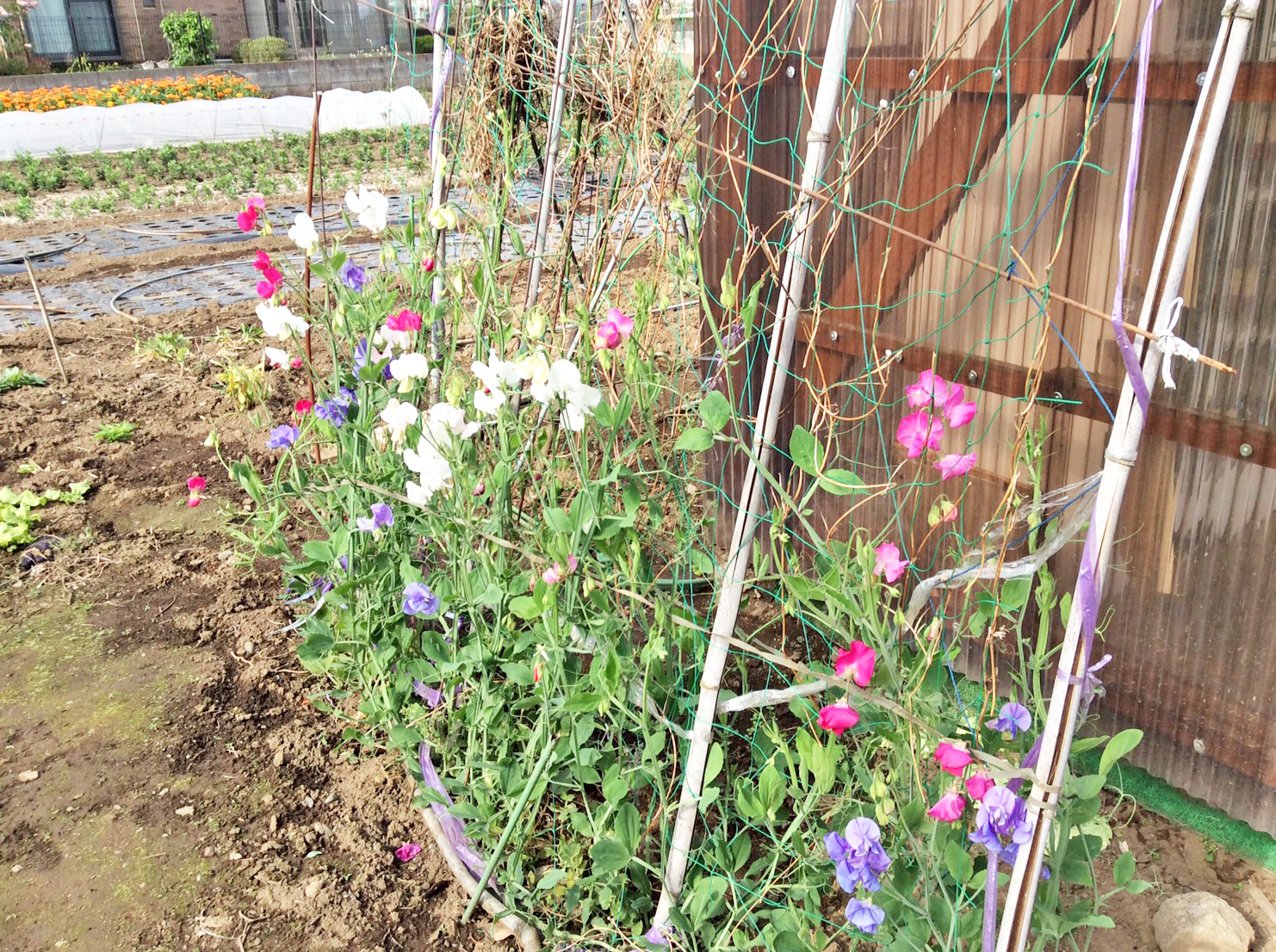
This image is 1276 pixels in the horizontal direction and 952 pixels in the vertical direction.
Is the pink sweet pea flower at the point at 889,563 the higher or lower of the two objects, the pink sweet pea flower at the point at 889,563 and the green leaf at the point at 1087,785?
the higher

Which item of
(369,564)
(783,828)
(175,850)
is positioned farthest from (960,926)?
(175,850)

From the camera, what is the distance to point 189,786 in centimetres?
212

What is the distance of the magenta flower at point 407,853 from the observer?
6.31ft

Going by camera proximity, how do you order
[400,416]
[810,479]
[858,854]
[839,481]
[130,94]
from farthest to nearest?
[130,94] < [810,479] < [400,416] < [839,481] < [858,854]

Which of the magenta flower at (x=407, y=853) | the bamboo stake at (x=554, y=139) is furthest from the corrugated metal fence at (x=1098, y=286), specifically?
the magenta flower at (x=407, y=853)

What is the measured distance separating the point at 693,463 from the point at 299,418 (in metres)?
1.13

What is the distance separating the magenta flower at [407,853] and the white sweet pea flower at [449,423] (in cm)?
85

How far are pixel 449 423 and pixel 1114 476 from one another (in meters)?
1.00

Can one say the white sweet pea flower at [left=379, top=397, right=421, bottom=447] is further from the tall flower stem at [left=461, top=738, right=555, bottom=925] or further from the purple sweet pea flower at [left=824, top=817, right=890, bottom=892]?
the purple sweet pea flower at [left=824, top=817, right=890, bottom=892]

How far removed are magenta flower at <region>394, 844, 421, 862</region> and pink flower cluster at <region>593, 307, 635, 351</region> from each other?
3.53 ft

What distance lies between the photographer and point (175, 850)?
1.96m

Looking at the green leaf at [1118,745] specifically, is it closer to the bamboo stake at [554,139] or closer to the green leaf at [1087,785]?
the green leaf at [1087,785]

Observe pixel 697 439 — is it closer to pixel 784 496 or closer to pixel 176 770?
pixel 784 496

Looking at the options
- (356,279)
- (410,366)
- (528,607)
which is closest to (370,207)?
(356,279)
